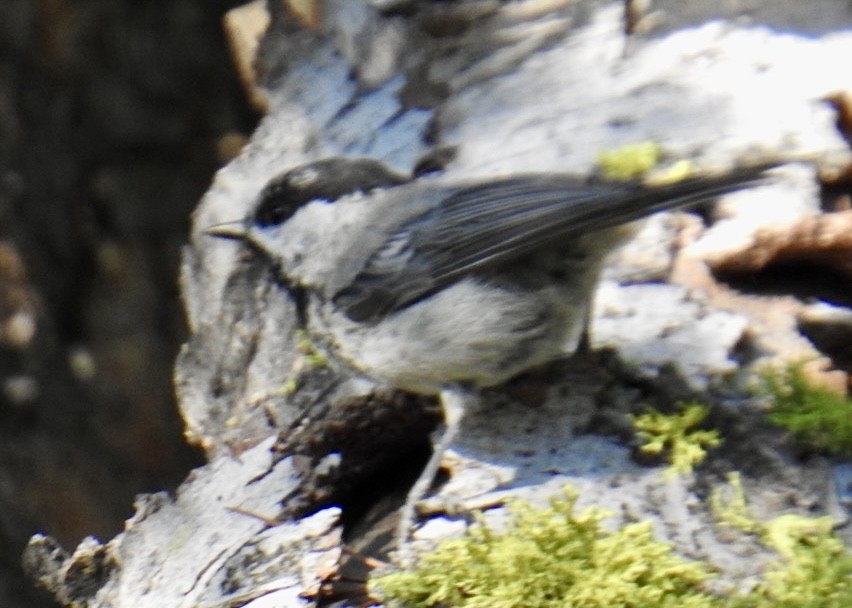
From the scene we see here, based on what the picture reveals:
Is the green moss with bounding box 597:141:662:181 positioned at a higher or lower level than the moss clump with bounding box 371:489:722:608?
higher

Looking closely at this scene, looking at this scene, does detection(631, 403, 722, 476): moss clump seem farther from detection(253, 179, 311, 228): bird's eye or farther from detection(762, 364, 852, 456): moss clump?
detection(253, 179, 311, 228): bird's eye

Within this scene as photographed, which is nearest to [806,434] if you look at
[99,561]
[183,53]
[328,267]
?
[328,267]

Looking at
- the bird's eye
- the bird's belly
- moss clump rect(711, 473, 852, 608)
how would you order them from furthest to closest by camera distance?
the bird's eye, the bird's belly, moss clump rect(711, 473, 852, 608)

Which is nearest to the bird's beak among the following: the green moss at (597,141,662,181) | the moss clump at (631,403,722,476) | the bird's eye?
the bird's eye

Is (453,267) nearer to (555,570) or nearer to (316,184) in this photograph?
(316,184)

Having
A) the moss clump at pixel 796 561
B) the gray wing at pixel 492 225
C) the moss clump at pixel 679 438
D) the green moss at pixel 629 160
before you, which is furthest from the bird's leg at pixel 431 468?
the green moss at pixel 629 160

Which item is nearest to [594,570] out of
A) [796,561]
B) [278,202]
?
[796,561]

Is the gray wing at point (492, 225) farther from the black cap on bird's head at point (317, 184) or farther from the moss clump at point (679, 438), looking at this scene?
the moss clump at point (679, 438)
